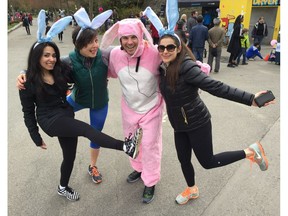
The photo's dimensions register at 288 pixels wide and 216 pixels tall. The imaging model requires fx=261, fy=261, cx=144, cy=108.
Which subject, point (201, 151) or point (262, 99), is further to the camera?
point (201, 151)

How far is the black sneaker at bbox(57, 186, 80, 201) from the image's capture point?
112 inches

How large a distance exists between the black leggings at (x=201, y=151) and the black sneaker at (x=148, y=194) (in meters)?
0.42

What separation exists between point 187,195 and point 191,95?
113cm

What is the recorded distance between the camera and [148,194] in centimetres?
281

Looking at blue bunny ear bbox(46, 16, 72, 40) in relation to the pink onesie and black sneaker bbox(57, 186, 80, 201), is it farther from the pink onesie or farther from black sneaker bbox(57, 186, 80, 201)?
black sneaker bbox(57, 186, 80, 201)

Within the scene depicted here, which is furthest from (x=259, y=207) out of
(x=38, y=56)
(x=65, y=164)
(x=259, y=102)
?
(x=38, y=56)

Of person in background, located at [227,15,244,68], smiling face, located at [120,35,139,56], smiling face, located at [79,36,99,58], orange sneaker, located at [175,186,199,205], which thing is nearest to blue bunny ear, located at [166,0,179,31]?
smiling face, located at [120,35,139,56]

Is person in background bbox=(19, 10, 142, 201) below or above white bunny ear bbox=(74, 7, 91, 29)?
below

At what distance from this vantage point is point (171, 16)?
2.38 m

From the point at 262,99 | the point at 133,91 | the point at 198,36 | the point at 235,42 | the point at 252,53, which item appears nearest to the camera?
the point at 262,99

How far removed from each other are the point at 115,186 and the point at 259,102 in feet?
6.15

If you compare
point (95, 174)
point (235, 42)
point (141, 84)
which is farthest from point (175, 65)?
point (235, 42)

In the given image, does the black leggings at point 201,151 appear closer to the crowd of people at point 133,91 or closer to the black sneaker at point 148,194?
the crowd of people at point 133,91

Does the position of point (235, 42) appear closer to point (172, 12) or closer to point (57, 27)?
point (172, 12)
